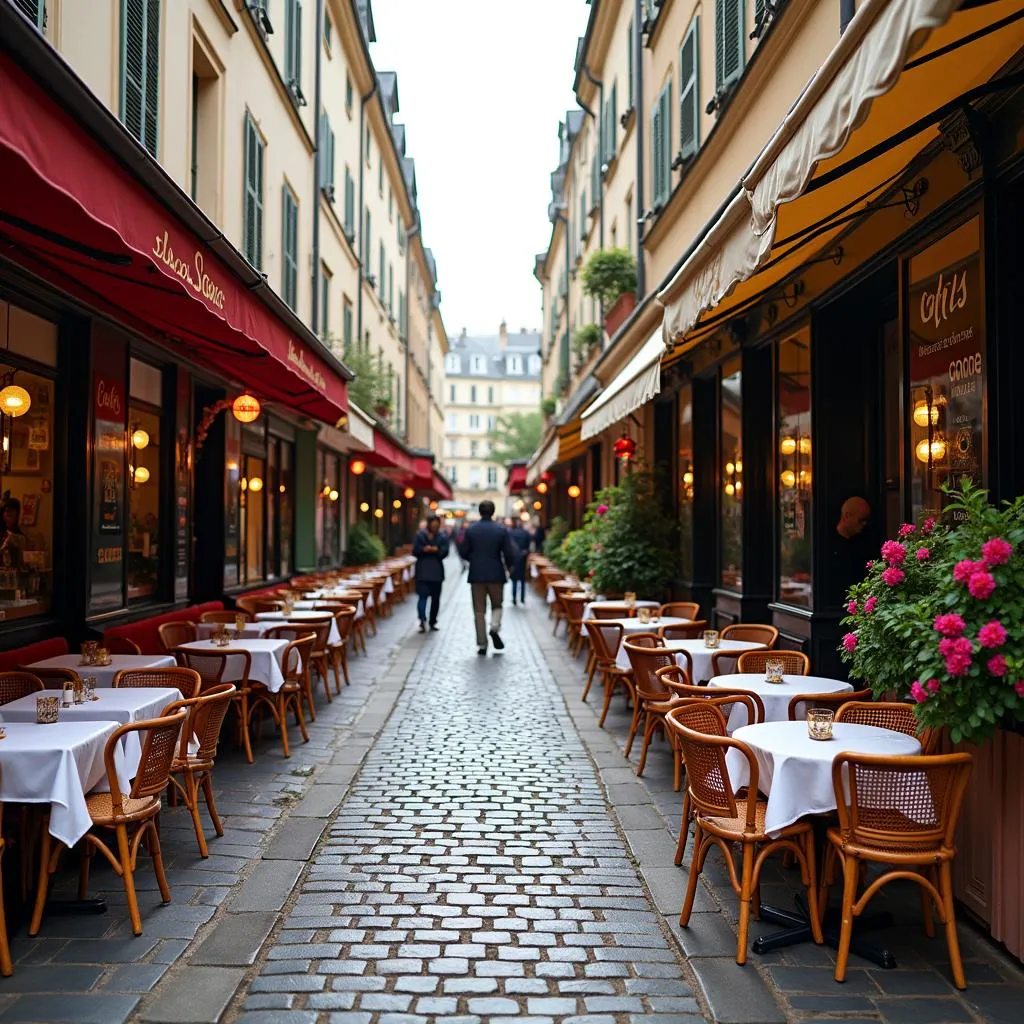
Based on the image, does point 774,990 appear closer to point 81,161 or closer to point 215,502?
point 81,161

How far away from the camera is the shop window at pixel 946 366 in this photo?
4.96 metres

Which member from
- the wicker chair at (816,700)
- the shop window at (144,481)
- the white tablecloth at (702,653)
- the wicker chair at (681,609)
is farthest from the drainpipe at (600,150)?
the wicker chair at (816,700)

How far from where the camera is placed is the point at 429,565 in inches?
644

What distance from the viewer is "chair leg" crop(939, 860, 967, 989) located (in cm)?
385

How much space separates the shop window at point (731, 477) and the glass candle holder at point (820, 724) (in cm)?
497

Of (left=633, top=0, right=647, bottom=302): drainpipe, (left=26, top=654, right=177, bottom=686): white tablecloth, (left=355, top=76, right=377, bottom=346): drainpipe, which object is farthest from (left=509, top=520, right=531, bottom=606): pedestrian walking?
(left=26, top=654, right=177, bottom=686): white tablecloth

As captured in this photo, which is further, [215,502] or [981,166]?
[215,502]

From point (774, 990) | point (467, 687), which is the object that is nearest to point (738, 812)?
point (774, 990)

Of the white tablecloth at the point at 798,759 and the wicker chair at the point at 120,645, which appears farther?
the wicker chair at the point at 120,645

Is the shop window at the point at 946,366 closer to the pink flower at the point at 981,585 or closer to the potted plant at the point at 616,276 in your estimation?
the pink flower at the point at 981,585

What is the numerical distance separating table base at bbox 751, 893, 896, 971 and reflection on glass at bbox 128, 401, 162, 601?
6.76m

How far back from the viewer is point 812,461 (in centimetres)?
774

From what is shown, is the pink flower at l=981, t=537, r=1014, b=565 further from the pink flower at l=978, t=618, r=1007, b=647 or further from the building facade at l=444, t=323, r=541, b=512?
the building facade at l=444, t=323, r=541, b=512

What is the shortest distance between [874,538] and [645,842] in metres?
3.12
